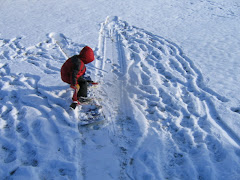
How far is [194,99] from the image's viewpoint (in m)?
4.41

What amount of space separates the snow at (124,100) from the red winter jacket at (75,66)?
1.84 feet

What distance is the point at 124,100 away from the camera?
4.37m

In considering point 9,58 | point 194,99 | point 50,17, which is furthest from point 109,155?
point 50,17

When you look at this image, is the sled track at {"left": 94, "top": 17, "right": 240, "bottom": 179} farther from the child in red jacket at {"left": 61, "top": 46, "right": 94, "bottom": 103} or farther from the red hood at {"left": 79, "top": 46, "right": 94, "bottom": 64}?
the red hood at {"left": 79, "top": 46, "right": 94, "bottom": 64}

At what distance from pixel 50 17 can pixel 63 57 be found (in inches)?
142

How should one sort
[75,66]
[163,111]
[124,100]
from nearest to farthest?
[75,66]
[163,111]
[124,100]

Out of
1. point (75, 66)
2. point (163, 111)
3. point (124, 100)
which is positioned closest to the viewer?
point (75, 66)

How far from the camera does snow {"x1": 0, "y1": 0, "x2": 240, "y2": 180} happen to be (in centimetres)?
304

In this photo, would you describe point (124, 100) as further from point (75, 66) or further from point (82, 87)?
point (75, 66)

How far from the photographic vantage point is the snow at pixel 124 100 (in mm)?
3035

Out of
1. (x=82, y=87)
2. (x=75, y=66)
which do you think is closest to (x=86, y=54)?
(x=75, y=66)

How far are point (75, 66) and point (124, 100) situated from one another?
1.30 m

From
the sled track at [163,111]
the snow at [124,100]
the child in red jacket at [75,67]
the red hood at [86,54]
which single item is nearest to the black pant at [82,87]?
the child in red jacket at [75,67]

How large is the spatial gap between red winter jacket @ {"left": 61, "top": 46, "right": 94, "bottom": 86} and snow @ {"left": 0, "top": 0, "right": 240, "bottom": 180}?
0.56 m
